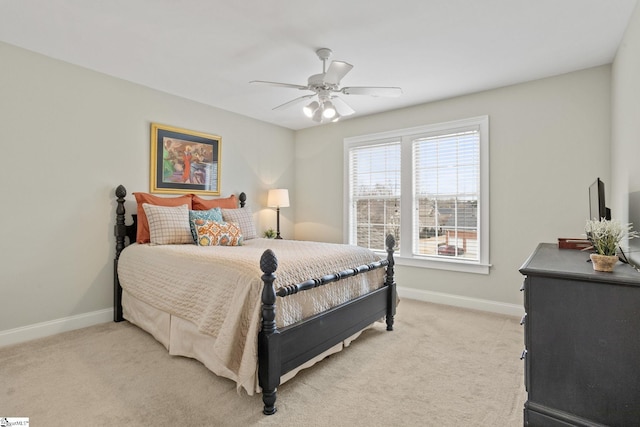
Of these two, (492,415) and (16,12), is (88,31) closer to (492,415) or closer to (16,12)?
(16,12)

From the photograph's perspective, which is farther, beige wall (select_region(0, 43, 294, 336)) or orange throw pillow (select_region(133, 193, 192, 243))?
orange throw pillow (select_region(133, 193, 192, 243))

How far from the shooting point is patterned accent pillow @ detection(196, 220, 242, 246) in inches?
127

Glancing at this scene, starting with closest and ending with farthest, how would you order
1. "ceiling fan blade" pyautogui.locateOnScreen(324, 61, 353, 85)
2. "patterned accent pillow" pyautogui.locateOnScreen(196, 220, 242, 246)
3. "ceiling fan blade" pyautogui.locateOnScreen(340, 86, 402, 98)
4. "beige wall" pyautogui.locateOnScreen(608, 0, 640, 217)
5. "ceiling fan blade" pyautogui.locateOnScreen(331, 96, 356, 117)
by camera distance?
"beige wall" pyautogui.locateOnScreen(608, 0, 640, 217), "ceiling fan blade" pyautogui.locateOnScreen(324, 61, 353, 85), "ceiling fan blade" pyautogui.locateOnScreen(340, 86, 402, 98), "ceiling fan blade" pyautogui.locateOnScreen(331, 96, 356, 117), "patterned accent pillow" pyautogui.locateOnScreen(196, 220, 242, 246)

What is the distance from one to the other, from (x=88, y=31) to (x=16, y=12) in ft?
1.35

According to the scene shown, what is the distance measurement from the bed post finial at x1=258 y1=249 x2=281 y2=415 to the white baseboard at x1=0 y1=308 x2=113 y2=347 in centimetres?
235

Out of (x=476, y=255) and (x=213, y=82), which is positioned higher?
(x=213, y=82)

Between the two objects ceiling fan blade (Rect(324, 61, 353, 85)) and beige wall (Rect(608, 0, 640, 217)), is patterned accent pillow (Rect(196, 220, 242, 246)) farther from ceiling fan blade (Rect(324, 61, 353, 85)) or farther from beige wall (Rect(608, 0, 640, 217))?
beige wall (Rect(608, 0, 640, 217))

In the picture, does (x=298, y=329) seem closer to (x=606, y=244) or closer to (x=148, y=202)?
(x=606, y=244)

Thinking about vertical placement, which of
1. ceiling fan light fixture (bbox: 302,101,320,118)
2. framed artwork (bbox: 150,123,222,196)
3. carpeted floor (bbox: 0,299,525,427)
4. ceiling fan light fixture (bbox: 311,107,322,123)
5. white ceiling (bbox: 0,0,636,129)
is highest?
white ceiling (bbox: 0,0,636,129)

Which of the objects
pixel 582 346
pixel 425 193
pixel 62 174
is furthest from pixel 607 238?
pixel 62 174

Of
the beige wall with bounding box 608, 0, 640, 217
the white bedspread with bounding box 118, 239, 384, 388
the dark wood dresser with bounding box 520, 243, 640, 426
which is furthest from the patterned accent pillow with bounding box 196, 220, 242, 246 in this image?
the beige wall with bounding box 608, 0, 640, 217

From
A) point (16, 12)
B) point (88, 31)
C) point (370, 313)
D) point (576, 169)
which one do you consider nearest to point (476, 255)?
point (576, 169)

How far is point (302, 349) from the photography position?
212 cm

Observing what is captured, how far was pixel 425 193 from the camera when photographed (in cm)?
420
